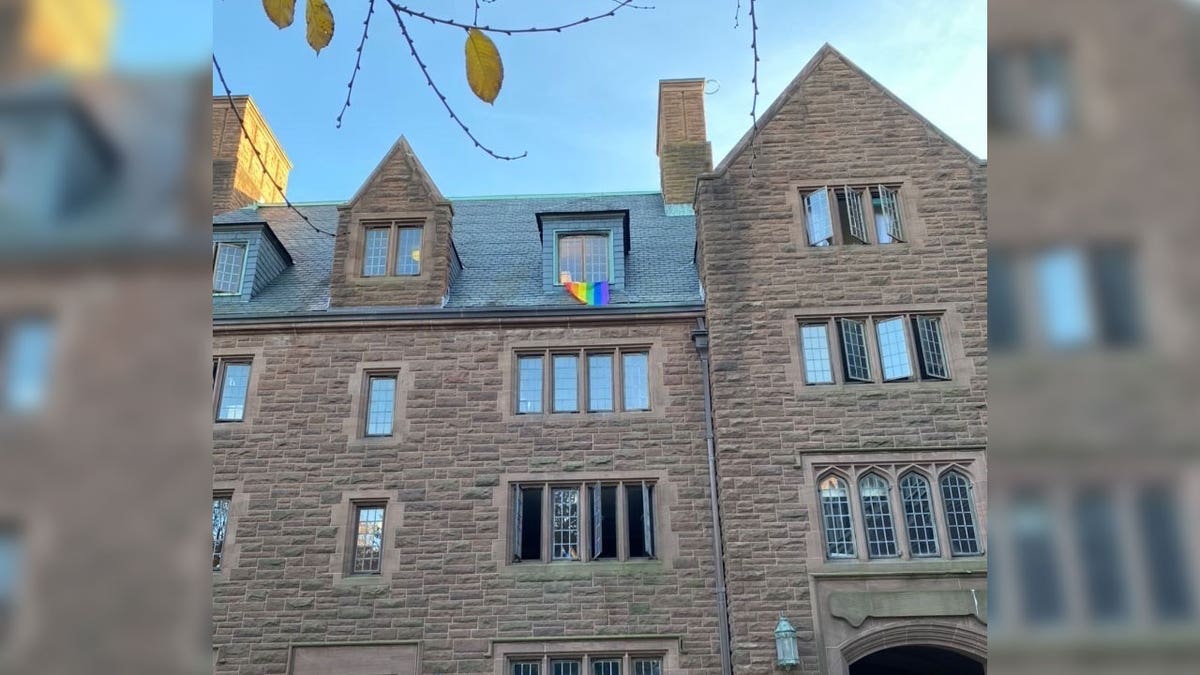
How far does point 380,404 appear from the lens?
14086 millimetres

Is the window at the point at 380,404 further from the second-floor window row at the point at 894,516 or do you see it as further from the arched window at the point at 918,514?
the arched window at the point at 918,514

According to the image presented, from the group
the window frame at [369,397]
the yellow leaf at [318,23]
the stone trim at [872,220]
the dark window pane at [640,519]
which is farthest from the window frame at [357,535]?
the yellow leaf at [318,23]

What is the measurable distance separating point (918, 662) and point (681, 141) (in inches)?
494

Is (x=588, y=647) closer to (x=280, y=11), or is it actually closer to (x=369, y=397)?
(x=369, y=397)

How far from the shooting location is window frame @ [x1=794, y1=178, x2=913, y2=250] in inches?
568

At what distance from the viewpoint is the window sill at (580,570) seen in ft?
41.8

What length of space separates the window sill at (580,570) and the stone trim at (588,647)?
82 centimetres

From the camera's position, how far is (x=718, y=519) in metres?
12.9

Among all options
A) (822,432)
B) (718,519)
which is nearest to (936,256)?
(822,432)
